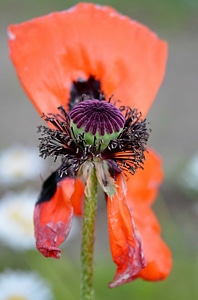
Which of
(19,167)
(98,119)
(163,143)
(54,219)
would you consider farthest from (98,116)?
(163,143)

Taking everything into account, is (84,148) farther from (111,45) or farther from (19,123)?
(19,123)

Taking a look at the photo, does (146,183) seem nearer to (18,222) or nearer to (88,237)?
(88,237)

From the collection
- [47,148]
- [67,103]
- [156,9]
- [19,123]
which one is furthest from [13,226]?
[156,9]

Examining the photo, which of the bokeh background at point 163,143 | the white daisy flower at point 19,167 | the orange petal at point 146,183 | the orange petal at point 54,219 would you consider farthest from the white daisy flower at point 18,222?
the orange petal at point 54,219

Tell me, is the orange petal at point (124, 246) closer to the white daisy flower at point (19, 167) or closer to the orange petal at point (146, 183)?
the orange petal at point (146, 183)

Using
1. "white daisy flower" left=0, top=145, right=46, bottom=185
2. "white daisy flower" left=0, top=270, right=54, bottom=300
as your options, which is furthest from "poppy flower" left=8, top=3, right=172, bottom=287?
"white daisy flower" left=0, top=145, right=46, bottom=185

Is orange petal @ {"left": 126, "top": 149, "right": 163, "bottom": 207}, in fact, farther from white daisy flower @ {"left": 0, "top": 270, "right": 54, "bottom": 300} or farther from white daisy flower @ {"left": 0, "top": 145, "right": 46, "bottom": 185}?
white daisy flower @ {"left": 0, "top": 145, "right": 46, "bottom": 185}
